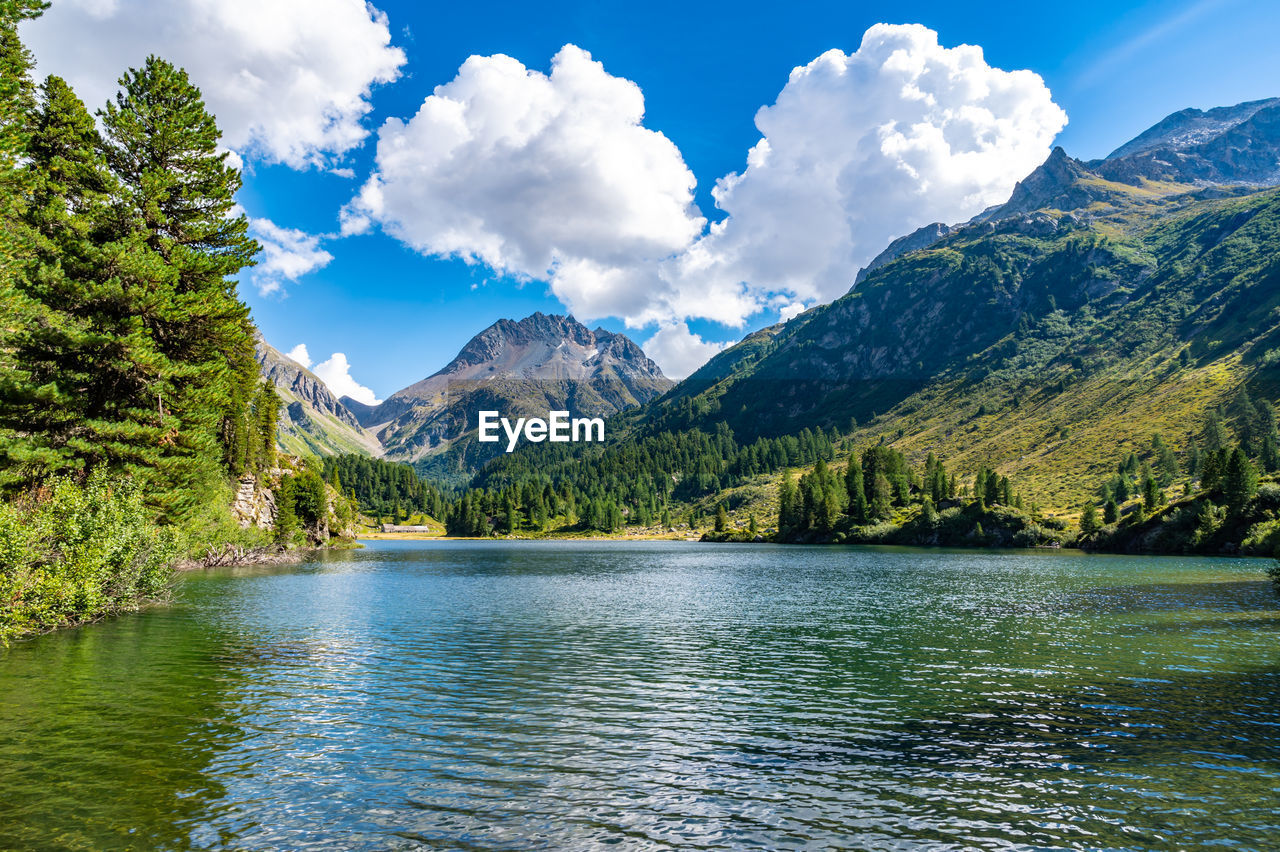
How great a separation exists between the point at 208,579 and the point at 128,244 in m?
47.5

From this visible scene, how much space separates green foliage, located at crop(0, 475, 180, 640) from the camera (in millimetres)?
33656

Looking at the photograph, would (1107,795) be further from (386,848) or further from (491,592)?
(491,592)

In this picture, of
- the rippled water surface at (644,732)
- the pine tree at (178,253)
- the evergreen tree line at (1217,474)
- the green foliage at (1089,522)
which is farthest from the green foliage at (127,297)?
the green foliage at (1089,522)

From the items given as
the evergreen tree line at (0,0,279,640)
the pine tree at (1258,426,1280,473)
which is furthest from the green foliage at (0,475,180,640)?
the pine tree at (1258,426,1280,473)

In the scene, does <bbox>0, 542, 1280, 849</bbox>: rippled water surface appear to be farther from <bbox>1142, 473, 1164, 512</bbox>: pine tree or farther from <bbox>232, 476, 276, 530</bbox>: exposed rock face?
<bbox>1142, 473, 1164, 512</bbox>: pine tree

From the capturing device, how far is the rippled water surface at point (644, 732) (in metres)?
16.2

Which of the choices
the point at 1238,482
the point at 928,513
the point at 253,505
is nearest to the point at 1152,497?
the point at 1238,482

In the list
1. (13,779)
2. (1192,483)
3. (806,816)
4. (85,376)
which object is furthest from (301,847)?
(1192,483)

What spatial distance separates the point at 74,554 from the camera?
3947cm

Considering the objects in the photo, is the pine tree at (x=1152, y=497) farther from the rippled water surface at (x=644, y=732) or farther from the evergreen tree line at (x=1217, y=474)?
the rippled water surface at (x=644, y=732)

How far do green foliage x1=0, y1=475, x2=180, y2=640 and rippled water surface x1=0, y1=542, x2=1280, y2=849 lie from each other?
7.28ft

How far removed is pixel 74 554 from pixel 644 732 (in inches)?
1489

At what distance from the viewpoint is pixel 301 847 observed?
14.8 m

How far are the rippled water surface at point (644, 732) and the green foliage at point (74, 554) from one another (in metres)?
2.22
